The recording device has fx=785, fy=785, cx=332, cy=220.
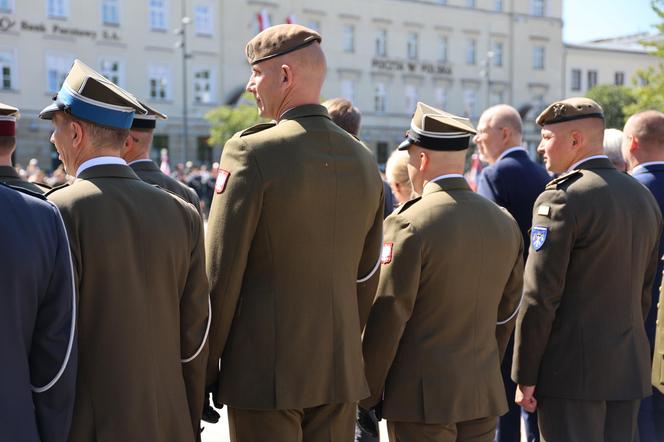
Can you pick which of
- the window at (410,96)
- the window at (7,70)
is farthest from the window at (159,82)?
the window at (410,96)

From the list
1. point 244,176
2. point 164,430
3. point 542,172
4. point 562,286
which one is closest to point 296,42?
point 244,176

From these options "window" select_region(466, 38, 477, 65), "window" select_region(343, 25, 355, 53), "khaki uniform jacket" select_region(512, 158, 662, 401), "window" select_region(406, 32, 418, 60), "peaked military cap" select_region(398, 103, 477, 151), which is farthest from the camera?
"window" select_region(466, 38, 477, 65)

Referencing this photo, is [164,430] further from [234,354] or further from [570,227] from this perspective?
[570,227]

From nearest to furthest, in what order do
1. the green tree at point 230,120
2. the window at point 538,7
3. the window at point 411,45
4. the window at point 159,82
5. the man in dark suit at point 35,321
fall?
1. the man in dark suit at point 35,321
2. the green tree at point 230,120
3. the window at point 159,82
4. the window at point 411,45
5. the window at point 538,7

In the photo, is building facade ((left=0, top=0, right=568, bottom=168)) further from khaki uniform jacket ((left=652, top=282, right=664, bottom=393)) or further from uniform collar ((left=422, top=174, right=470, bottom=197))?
khaki uniform jacket ((left=652, top=282, right=664, bottom=393))

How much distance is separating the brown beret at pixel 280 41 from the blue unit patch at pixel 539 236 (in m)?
1.50

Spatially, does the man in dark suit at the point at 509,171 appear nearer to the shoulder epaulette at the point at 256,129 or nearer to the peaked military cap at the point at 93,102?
the shoulder epaulette at the point at 256,129

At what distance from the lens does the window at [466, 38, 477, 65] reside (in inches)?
2028

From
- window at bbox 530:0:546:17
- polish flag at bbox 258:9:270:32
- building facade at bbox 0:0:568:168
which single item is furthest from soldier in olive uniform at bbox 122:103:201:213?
window at bbox 530:0:546:17

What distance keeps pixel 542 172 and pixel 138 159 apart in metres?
2.47

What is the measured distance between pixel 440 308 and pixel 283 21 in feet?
137

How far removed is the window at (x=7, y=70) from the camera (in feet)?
115

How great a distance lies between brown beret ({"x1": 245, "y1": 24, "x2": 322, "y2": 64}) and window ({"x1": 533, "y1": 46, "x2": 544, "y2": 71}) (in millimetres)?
54624

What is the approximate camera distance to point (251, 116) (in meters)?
35.6
